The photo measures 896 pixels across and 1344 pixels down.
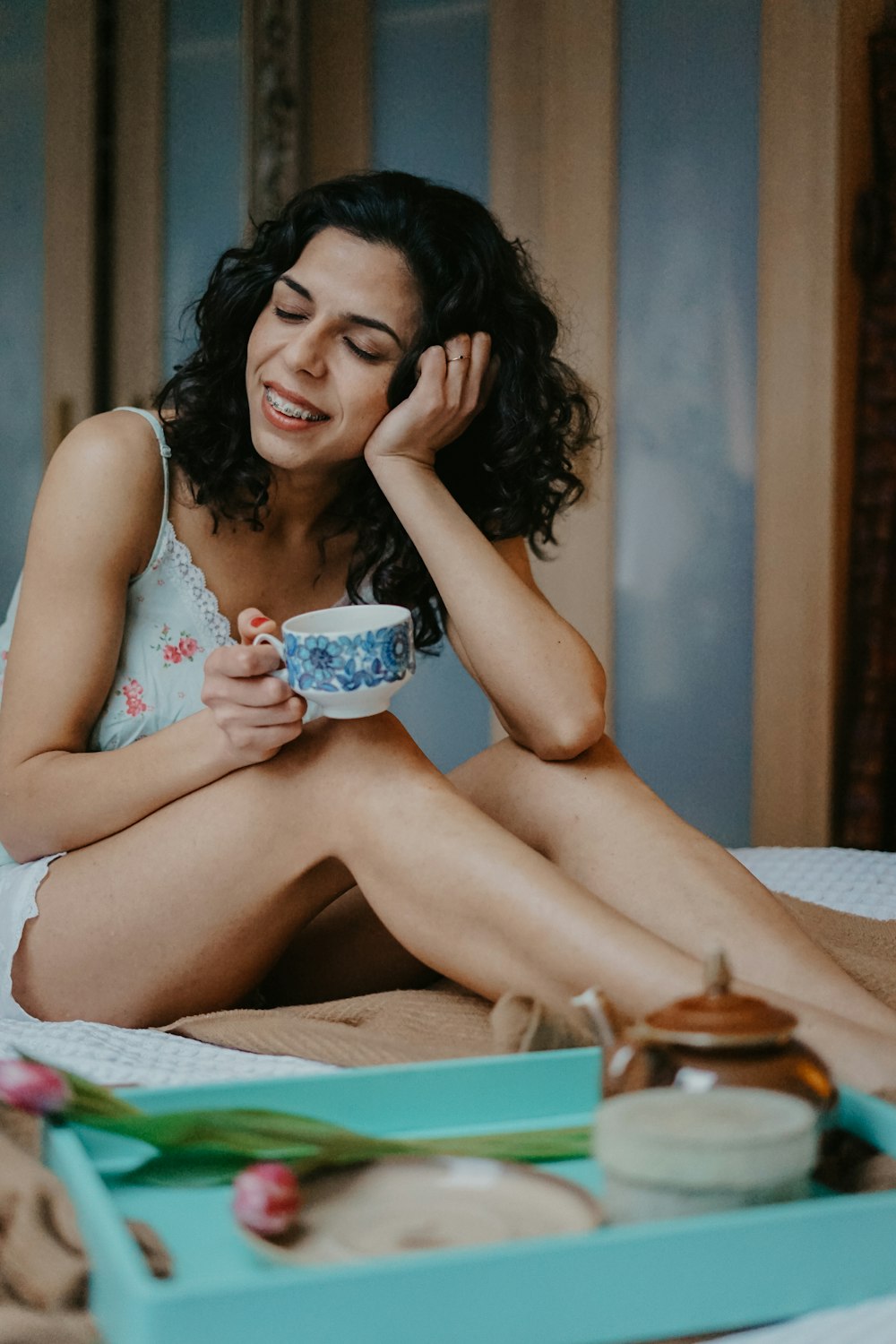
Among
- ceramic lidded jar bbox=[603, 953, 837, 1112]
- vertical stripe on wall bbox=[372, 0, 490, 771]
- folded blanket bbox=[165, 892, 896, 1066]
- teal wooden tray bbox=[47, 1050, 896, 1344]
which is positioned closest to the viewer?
teal wooden tray bbox=[47, 1050, 896, 1344]

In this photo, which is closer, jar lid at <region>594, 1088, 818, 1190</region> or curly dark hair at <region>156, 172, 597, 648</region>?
jar lid at <region>594, 1088, 818, 1190</region>

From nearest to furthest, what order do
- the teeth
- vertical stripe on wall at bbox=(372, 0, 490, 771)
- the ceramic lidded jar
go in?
the ceramic lidded jar
the teeth
vertical stripe on wall at bbox=(372, 0, 490, 771)

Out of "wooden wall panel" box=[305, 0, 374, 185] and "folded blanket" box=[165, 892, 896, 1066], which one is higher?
"wooden wall panel" box=[305, 0, 374, 185]

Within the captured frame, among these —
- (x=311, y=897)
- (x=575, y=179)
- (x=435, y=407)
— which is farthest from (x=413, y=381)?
(x=575, y=179)

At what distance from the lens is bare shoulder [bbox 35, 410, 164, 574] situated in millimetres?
1469

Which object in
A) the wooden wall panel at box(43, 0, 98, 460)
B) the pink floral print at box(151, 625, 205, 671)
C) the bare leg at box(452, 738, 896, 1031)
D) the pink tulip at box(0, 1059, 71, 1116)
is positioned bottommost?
the bare leg at box(452, 738, 896, 1031)

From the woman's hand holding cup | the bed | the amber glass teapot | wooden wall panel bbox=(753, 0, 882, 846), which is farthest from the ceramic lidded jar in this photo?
wooden wall panel bbox=(753, 0, 882, 846)

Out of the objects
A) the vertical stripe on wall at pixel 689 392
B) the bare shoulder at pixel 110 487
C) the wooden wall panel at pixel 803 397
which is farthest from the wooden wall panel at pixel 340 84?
the bare shoulder at pixel 110 487

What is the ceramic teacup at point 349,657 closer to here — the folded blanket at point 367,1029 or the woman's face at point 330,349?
the folded blanket at point 367,1029

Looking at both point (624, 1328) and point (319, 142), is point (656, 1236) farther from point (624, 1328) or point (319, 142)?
point (319, 142)

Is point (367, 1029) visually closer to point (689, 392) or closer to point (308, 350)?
point (308, 350)

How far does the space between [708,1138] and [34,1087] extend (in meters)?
0.33

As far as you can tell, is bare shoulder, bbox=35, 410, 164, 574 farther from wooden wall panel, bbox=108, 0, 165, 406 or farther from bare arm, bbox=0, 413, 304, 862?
wooden wall panel, bbox=108, 0, 165, 406

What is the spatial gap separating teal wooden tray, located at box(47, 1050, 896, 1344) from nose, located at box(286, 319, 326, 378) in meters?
0.95
